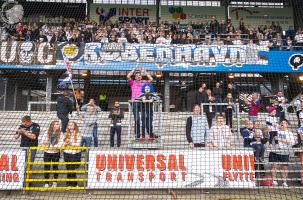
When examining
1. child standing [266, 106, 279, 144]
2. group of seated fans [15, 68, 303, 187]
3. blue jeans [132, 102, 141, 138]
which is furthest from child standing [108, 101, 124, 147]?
child standing [266, 106, 279, 144]

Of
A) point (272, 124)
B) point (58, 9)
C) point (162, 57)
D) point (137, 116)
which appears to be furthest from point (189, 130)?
point (58, 9)

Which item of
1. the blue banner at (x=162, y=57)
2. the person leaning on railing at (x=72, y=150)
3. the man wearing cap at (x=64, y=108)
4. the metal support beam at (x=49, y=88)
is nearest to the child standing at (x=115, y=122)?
the man wearing cap at (x=64, y=108)

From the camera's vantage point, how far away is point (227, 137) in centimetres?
785

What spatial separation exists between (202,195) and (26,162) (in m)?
3.81

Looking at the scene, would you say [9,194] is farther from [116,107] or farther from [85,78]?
[85,78]

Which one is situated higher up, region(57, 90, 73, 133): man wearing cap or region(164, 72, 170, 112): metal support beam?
region(164, 72, 170, 112): metal support beam

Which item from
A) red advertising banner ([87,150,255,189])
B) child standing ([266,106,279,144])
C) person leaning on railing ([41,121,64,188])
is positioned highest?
child standing ([266,106,279,144])

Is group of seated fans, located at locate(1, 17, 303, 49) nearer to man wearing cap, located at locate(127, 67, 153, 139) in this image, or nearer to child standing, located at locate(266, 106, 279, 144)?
child standing, located at locate(266, 106, 279, 144)

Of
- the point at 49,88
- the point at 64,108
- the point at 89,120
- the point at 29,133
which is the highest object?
the point at 49,88

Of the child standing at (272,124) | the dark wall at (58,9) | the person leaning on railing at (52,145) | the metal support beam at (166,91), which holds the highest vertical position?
the dark wall at (58,9)

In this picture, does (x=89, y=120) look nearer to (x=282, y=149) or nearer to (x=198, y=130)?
(x=198, y=130)

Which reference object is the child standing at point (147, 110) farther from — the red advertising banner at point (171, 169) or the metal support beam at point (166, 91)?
the metal support beam at point (166, 91)

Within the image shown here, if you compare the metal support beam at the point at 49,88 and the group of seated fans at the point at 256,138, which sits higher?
the metal support beam at the point at 49,88

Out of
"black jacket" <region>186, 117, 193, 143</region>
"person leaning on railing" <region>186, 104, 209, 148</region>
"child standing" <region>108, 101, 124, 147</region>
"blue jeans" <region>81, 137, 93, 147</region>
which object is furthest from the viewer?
"child standing" <region>108, 101, 124, 147</region>
